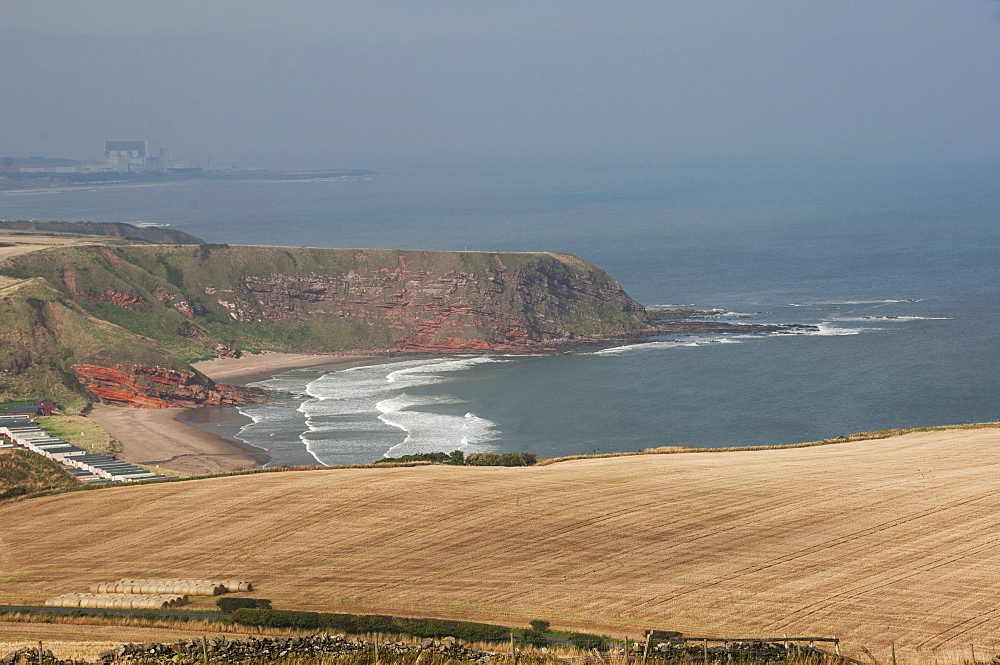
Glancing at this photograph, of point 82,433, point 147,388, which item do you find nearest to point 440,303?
point 147,388

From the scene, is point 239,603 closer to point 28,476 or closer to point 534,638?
point 534,638

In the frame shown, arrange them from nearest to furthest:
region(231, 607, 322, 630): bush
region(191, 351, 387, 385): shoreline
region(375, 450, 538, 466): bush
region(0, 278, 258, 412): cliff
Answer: region(231, 607, 322, 630): bush < region(375, 450, 538, 466): bush < region(0, 278, 258, 412): cliff < region(191, 351, 387, 385): shoreline

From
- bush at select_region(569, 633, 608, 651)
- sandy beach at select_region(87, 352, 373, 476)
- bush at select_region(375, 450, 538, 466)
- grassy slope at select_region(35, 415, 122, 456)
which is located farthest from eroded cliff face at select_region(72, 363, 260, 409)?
bush at select_region(569, 633, 608, 651)

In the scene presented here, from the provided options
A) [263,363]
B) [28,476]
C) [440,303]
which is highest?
[440,303]

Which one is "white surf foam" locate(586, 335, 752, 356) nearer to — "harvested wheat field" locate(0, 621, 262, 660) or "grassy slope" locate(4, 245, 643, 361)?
"grassy slope" locate(4, 245, 643, 361)

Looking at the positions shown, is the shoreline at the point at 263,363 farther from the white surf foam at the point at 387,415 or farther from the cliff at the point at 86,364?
the cliff at the point at 86,364

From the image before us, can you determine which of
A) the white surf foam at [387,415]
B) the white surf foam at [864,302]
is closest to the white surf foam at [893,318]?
the white surf foam at [864,302]

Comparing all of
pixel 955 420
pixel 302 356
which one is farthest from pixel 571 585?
pixel 302 356
